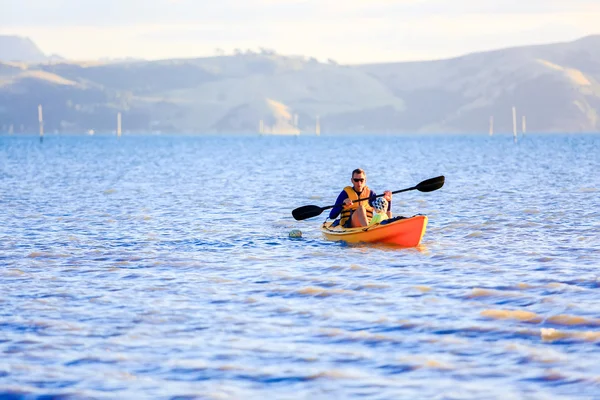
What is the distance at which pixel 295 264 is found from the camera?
17453mm

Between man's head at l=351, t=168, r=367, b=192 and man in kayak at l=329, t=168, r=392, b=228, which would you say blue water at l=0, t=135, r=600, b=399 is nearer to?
man in kayak at l=329, t=168, r=392, b=228

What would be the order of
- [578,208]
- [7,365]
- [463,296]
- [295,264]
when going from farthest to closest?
[578,208]
[295,264]
[463,296]
[7,365]

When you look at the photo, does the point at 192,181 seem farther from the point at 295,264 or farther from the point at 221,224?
the point at 295,264

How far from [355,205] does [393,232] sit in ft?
4.08

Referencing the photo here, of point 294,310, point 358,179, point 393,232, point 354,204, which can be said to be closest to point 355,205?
point 354,204

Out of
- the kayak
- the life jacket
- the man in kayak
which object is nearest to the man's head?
the man in kayak

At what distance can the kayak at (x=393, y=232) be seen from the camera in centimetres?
1897

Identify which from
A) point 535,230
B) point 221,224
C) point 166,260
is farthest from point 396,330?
point 221,224

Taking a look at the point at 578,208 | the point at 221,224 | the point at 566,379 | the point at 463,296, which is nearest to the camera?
the point at 566,379

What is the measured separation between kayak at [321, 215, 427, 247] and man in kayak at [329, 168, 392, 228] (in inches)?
10.5

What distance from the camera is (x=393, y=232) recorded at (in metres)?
19.2

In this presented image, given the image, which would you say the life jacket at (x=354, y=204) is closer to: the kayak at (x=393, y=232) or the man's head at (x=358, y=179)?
the man's head at (x=358, y=179)

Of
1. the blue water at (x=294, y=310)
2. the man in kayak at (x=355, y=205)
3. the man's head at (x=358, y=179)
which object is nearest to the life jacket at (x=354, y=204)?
→ the man in kayak at (x=355, y=205)

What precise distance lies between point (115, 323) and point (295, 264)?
585 centimetres
